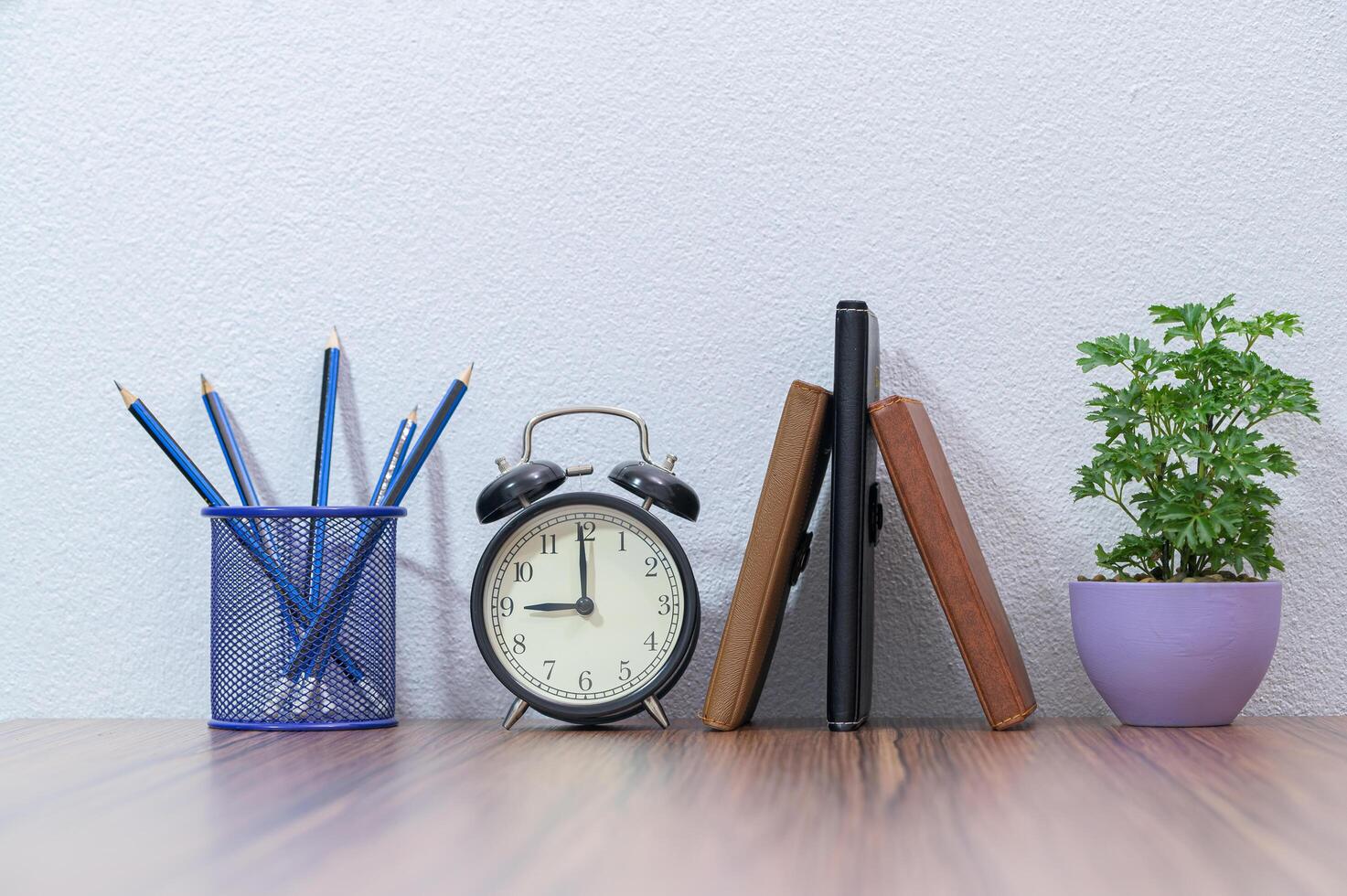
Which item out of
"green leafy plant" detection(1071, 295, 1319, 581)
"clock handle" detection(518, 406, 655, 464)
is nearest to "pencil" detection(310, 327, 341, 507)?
"clock handle" detection(518, 406, 655, 464)

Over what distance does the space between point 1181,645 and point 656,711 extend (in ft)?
1.27

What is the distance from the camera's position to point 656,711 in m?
0.87

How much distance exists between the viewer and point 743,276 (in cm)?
102

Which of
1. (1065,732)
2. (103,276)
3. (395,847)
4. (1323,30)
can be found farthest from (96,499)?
(1323,30)

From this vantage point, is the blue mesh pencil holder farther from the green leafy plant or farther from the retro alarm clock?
the green leafy plant

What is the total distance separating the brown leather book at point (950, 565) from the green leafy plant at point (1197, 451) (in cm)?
12

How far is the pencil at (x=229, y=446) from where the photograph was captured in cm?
100

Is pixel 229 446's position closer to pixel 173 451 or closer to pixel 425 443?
pixel 173 451

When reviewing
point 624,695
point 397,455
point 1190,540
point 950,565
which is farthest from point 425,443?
point 1190,540

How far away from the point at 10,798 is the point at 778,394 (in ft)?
2.10

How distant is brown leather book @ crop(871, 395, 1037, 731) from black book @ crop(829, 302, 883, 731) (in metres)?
0.02

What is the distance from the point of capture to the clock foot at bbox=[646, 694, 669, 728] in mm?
868

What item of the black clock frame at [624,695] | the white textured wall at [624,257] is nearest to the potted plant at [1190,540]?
the white textured wall at [624,257]

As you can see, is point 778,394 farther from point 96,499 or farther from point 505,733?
point 96,499
